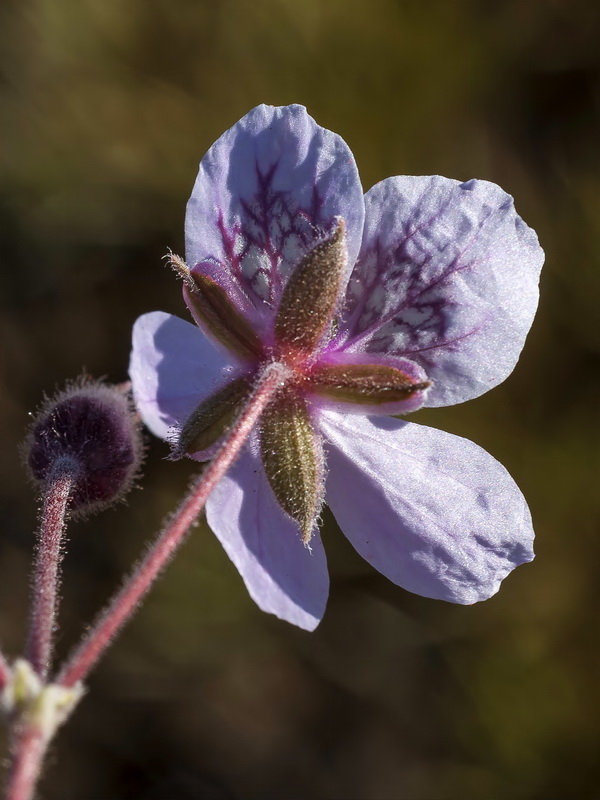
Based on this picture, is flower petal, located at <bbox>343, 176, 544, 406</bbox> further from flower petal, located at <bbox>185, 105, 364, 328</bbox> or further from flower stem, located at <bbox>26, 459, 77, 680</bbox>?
flower stem, located at <bbox>26, 459, 77, 680</bbox>

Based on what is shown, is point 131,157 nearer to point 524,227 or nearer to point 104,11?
point 104,11

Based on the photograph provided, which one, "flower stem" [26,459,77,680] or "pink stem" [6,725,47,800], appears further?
"flower stem" [26,459,77,680]

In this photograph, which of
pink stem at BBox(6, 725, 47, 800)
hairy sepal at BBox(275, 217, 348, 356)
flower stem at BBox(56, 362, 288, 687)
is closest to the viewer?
pink stem at BBox(6, 725, 47, 800)

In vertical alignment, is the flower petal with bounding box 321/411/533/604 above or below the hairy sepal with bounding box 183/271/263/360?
below

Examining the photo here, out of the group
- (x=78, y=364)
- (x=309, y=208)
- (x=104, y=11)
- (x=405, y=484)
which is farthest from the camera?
(x=78, y=364)

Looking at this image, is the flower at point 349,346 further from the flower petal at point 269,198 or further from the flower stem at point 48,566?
the flower stem at point 48,566

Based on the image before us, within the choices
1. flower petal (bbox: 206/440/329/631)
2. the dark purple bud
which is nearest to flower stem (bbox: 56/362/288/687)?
flower petal (bbox: 206/440/329/631)

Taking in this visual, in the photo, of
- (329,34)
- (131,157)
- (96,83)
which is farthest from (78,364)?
(329,34)
